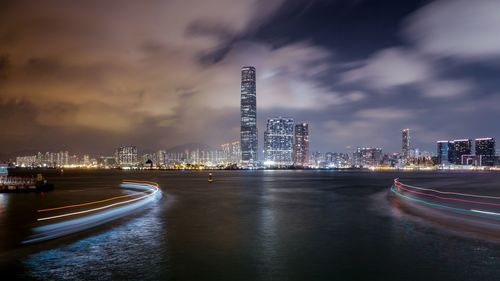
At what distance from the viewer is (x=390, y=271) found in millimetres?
10164

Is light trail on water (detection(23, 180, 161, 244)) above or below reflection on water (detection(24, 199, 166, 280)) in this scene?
below

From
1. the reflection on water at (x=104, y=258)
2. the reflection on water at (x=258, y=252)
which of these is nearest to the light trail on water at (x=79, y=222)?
the reflection on water at (x=258, y=252)

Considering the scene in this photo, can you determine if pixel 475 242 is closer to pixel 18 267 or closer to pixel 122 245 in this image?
pixel 122 245

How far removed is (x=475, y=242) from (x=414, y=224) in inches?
180

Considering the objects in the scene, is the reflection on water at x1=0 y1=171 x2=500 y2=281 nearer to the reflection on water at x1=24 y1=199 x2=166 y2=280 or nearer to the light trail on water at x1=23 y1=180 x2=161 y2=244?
the reflection on water at x1=24 y1=199 x2=166 y2=280

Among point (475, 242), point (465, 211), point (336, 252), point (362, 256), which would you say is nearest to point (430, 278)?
point (362, 256)

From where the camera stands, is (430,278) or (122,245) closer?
(430,278)

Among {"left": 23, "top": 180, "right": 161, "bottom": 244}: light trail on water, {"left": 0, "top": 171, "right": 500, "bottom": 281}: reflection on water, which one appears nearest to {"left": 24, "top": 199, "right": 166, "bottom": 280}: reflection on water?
{"left": 0, "top": 171, "right": 500, "bottom": 281}: reflection on water

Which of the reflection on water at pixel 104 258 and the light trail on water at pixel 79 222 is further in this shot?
the light trail on water at pixel 79 222

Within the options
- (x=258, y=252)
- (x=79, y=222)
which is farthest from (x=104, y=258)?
(x=79, y=222)

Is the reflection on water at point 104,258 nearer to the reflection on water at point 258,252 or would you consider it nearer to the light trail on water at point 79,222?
the reflection on water at point 258,252

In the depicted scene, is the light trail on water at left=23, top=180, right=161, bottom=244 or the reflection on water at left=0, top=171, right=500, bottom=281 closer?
the reflection on water at left=0, top=171, right=500, bottom=281

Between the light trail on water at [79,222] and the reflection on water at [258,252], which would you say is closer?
the reflection on water at [258,252]

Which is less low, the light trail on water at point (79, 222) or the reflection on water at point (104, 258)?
the reflection on water at point (104, 258)
